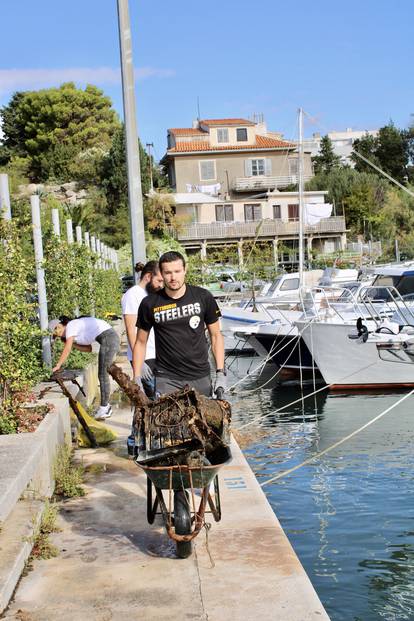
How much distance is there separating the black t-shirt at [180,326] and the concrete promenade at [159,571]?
125 cm

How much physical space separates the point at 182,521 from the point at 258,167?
2971 inches

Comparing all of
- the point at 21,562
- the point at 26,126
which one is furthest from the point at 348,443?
the point at 26,126

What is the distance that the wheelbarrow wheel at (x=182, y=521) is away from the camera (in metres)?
5.90

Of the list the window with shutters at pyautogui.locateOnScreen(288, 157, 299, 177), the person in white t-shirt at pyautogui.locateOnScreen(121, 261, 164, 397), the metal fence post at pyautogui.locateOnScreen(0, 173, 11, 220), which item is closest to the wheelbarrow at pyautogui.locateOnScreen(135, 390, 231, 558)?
the person in white t-shirt at pyautogui.locateOnScreen(121, 261, 164, 397)

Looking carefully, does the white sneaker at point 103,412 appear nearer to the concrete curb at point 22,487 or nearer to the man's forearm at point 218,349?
the concrete curb at point 22,487

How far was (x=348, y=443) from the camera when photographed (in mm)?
14133

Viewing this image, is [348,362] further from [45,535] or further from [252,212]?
[252,212]

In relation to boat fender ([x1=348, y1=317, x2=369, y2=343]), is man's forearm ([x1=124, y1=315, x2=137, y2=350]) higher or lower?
higher

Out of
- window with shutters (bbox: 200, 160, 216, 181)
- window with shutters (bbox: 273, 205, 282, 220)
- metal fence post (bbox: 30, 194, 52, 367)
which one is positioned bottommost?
metal fence post (bbox: 30, 194, 52, 367)

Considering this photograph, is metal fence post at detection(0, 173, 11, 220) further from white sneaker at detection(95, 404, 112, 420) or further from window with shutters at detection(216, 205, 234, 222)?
window with shutters at detection(216, 205, 234, 222)

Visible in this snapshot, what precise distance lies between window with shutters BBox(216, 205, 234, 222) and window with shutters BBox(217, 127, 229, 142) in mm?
8601

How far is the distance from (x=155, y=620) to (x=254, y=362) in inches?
863

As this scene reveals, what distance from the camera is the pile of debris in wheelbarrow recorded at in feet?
18.9

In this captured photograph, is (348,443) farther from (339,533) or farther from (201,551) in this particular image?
(201,551)
